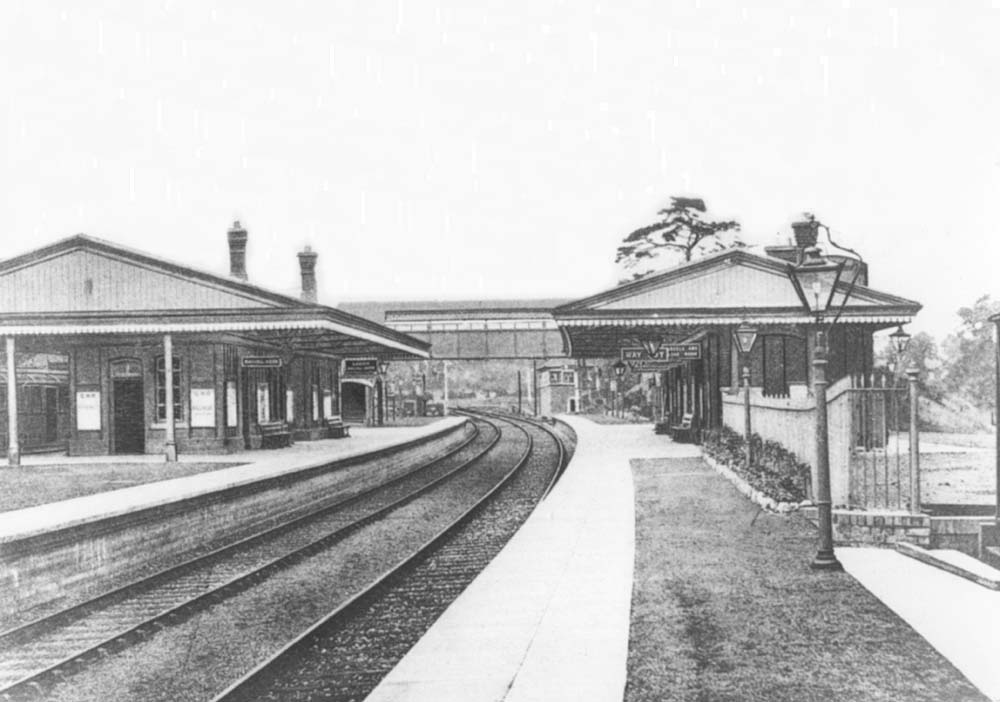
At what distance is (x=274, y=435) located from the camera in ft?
85.8

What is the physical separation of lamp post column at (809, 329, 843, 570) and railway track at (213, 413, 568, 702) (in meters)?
3.34

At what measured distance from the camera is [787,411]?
1345 cm

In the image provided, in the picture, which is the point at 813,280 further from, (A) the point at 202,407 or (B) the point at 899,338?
(A) the point at 202,407

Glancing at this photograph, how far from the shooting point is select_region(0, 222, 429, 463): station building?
20.7m

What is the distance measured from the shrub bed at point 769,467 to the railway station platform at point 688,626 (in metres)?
0.67

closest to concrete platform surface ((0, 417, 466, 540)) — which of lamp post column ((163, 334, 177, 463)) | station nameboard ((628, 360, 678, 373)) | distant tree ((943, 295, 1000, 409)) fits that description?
lamp post column ((163, 334, 177, 463))

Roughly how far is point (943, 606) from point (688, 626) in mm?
1848

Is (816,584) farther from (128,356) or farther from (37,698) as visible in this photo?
(128,356)

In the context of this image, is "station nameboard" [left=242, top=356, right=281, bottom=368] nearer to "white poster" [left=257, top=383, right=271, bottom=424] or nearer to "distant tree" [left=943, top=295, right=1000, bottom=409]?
"white poster" [left=257, top=383, right=271, bottom=424]

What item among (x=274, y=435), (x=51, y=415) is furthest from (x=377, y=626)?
(x=51, y=415)

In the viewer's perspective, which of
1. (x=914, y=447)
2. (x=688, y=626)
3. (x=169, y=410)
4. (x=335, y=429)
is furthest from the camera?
(x=335, y=429)

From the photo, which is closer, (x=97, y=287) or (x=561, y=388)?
(x=97, y=287)

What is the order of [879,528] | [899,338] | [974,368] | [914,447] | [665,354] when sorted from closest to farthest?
[914,447] → [879,528] → [899,338] → [665,354] → [974,368]

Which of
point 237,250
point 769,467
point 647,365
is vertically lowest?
point 769,467
